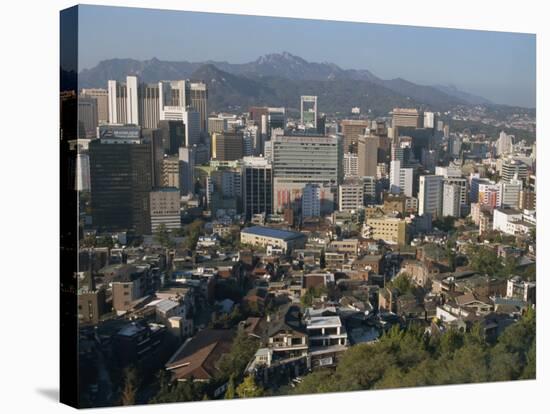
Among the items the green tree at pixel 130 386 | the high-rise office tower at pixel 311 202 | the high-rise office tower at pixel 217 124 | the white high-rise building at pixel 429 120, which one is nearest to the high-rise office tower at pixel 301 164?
the high-rise office tower at pixel 311 202

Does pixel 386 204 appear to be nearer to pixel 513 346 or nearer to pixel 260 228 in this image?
pixel 260 228

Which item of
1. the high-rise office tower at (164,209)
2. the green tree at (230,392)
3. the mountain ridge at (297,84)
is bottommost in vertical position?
the green tree at (230,392)

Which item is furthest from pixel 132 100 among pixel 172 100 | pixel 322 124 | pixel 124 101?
pixel 322 124

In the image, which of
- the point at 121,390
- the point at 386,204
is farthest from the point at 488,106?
the point at 121,390

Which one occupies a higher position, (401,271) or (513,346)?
(401,271)

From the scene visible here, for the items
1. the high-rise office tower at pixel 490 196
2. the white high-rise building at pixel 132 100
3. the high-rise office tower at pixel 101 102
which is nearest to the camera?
the high-rise office tower at pixel 101 102

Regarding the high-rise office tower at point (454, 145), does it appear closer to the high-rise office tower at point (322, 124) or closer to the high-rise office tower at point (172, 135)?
the high-rise office tower at point (322, 124)

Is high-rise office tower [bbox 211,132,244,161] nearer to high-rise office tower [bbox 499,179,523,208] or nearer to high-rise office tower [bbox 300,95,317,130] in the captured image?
high-rise office tower [bbox 300,95,317,130]

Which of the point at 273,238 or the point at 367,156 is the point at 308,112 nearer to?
the point at 367,156
